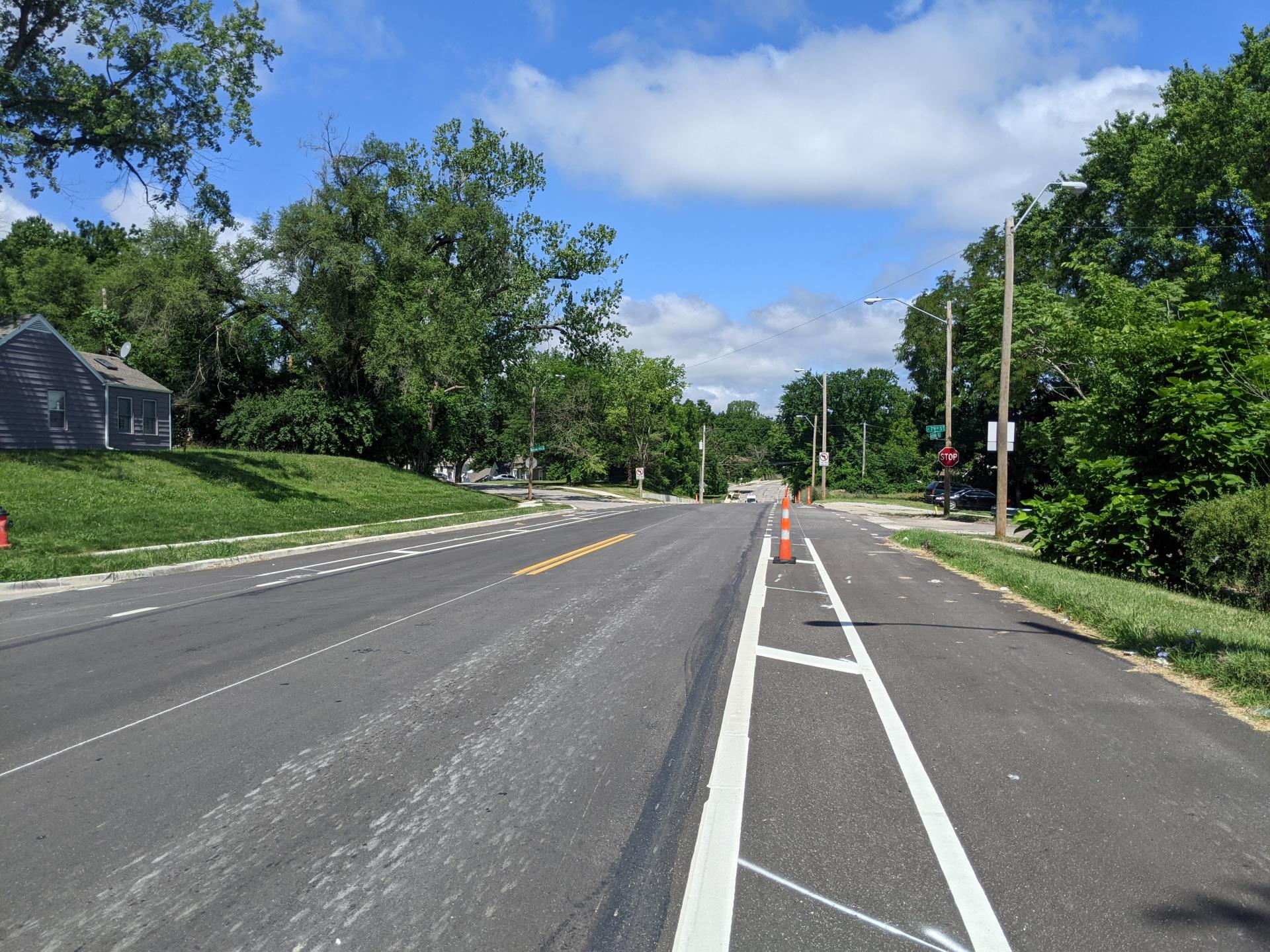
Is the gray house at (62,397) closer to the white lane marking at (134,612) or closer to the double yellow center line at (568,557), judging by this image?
the double yellow center line at (568,557)

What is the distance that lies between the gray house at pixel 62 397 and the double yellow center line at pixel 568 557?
18987 millimetres

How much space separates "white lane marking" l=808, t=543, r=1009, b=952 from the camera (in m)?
3.18

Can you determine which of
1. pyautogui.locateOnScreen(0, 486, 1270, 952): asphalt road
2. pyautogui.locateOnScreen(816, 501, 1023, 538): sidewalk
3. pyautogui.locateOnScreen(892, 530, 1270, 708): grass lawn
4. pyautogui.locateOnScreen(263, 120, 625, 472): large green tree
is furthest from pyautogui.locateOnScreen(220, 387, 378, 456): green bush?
pyautogui.locateOnScreen(892, 530, 1270, 708): grass lawn

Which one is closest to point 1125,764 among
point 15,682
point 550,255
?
point 15,682

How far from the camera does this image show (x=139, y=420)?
3347cm

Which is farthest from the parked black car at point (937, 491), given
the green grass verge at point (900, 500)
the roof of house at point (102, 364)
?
the roof of house at point (102, 364)

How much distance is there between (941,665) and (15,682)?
7667 mm

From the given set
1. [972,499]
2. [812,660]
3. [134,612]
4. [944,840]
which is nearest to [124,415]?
[134,612]

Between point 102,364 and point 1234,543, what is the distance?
3593 centimetres

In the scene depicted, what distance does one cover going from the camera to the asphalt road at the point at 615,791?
3.29 m

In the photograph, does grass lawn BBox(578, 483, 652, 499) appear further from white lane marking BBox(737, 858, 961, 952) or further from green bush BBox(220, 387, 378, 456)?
white lane marking BBox(737, 858, 961, 952)

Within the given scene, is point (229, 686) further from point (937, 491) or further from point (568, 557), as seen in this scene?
point (937, 491)

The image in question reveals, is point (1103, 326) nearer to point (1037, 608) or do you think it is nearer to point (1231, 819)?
point (1037, 608)

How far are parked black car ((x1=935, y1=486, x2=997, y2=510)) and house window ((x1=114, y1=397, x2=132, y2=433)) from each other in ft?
133
